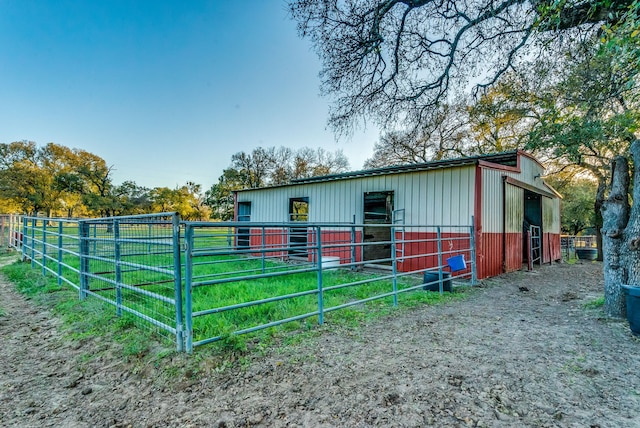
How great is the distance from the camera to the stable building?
245 inches

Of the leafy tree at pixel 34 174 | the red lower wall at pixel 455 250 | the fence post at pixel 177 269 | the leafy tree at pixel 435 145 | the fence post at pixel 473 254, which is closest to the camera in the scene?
the fence post at pixel 177 269

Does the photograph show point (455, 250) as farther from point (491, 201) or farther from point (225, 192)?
point (225, 192)

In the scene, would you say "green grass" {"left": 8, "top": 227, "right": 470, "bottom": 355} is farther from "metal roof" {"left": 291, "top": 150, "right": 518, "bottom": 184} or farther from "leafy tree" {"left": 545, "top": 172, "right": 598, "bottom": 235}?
"leafy tree" {"left": 545, "top": 172, "right": 598, "bottom": 235}

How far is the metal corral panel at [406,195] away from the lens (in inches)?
245

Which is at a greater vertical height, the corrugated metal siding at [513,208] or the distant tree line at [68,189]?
the distant tree line at [68,189]

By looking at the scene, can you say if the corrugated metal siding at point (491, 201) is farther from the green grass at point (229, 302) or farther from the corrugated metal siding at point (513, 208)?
the green grass at point (229, 302)

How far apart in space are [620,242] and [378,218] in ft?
16.0

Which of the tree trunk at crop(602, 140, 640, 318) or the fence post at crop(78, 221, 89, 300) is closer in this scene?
the tree trunk at crop(602, 140, 640, 318)

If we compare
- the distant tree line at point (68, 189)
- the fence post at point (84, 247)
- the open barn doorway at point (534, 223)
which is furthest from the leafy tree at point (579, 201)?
the distant tree line at point (68, 189)

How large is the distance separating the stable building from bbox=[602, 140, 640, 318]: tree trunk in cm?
220

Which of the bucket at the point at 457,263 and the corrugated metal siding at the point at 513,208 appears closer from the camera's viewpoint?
the bucket at the point at 457,263

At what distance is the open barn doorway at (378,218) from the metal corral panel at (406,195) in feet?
0.69

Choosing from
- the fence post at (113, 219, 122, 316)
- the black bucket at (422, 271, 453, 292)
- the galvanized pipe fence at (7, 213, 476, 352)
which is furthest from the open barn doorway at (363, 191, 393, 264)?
the fence post at (113, 219, 122, 316)

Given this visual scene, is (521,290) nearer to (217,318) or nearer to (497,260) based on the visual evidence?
(497,260)
